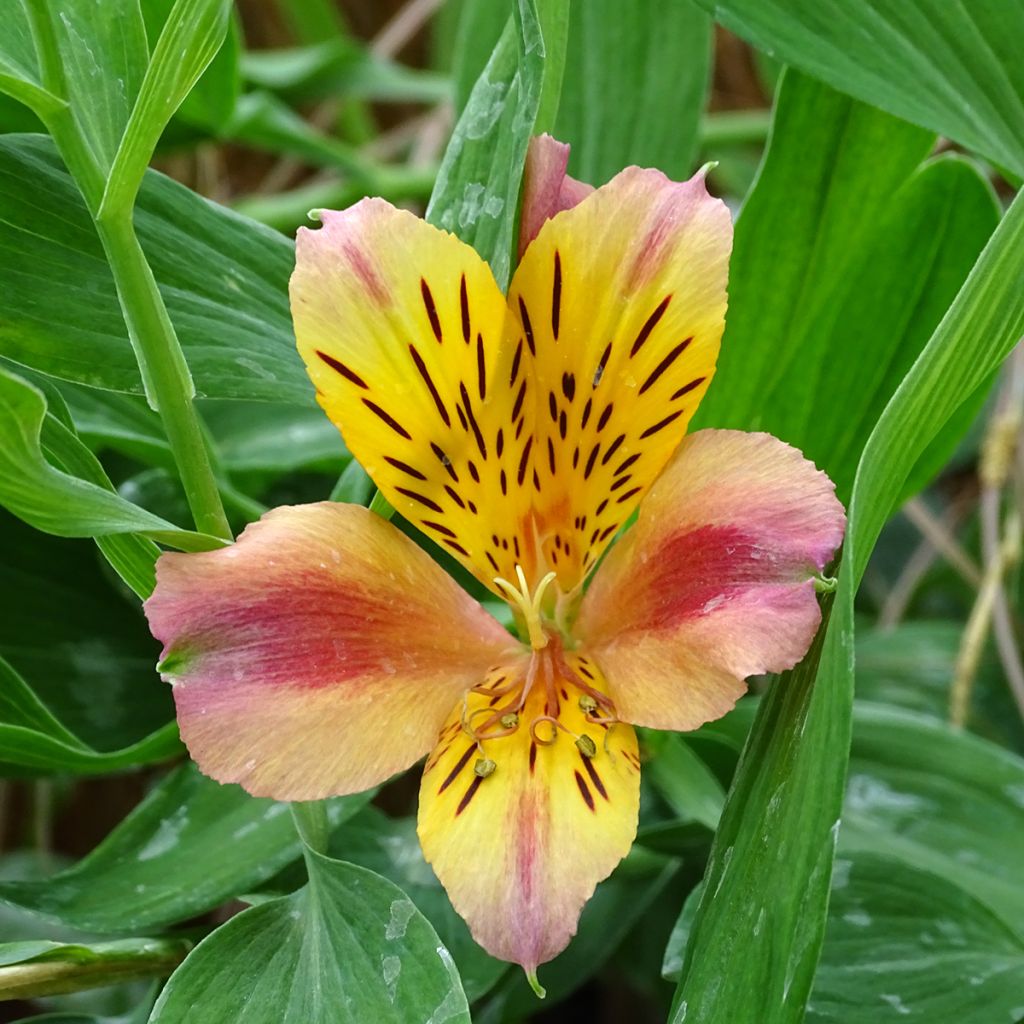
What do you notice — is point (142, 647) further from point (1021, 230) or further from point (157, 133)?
point (1021, 230)

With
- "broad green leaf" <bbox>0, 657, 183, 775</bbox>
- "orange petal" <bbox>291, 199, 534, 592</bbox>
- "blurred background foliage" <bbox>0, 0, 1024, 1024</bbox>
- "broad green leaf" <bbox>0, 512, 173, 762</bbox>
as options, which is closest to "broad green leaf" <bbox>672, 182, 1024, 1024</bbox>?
"blurred background foliage" <bbox>0, 0, 1024, 1024</bbox>

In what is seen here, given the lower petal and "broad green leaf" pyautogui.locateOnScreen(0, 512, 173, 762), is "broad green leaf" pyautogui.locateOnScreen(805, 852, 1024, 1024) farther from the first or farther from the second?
"broad green leaf" pyautogui.locateOnScreen(0, 512, 173, 762)

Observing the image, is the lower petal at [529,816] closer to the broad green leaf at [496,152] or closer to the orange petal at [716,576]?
the orange petal at [716,576]

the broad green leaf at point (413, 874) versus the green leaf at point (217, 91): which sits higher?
the green leaf at point (217, 91)

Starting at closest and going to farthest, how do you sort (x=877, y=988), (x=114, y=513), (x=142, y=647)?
(x=114, y=513), (x=877, y=988), (x=142, y=647)

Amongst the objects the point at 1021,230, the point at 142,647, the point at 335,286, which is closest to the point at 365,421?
the point at 335,286

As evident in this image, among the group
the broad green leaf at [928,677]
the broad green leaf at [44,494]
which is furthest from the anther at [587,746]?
the broad green leaf at [928,677]

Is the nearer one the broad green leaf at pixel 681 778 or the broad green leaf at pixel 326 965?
the broad green leaf at pixel 326 965
